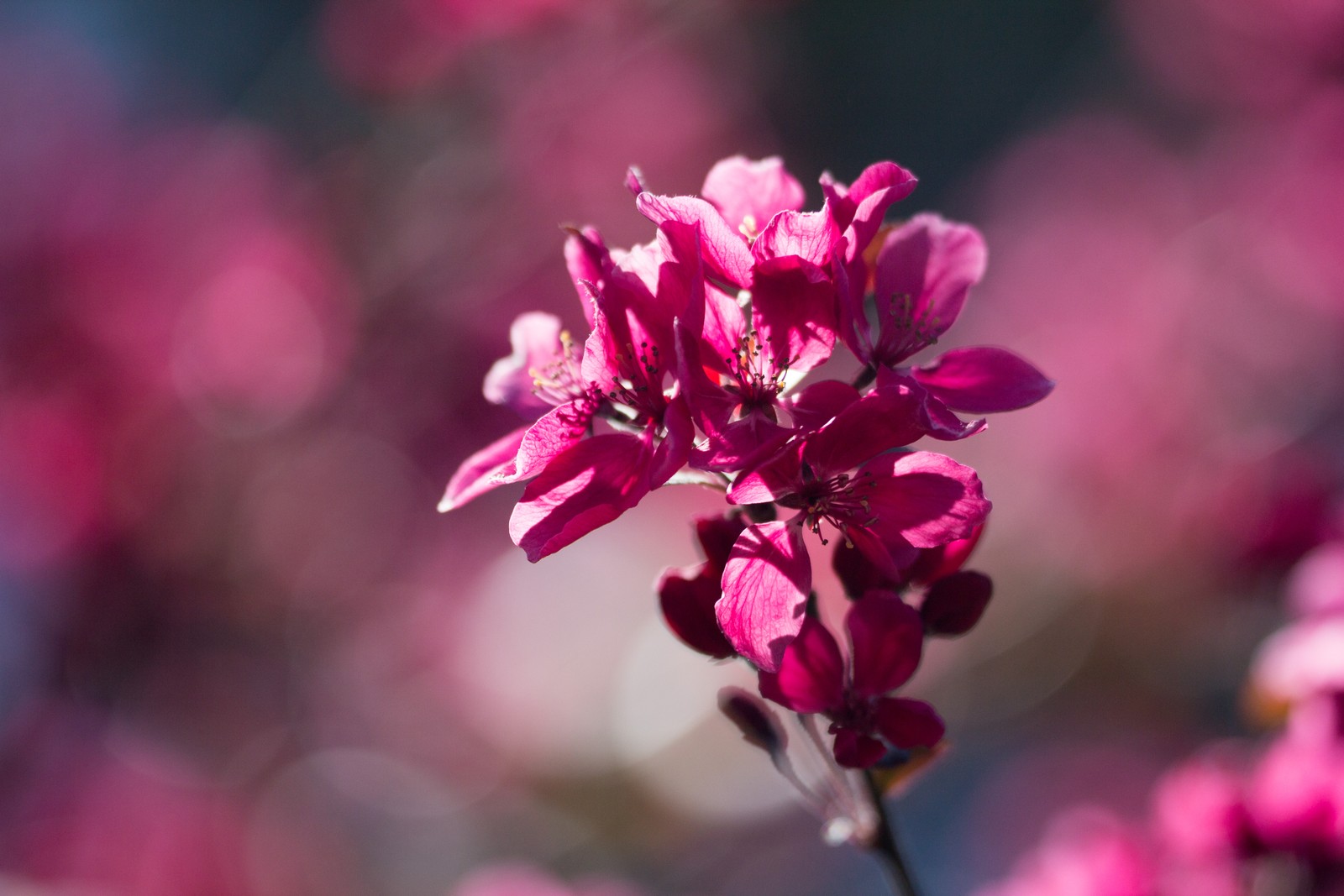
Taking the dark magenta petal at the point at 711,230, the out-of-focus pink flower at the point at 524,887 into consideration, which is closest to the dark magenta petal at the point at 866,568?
the dark magenta petal at the point at 711,230

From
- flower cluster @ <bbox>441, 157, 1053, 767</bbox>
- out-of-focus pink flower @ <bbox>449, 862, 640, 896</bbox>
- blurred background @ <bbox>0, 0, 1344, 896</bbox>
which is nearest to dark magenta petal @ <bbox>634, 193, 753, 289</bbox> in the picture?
flower cluster @ <bbox>441, 157, 1053, 767</bbox>

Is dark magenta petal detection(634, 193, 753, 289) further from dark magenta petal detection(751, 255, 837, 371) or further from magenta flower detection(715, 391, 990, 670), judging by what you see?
magenta flower detection(715, 391, 990, 670)

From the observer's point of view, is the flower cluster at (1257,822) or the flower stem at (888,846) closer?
the flower stem at (888,846)

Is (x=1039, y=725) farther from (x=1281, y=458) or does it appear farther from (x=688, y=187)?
(x=688, y=187)

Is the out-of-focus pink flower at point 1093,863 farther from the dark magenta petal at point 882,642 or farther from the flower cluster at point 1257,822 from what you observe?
the dark magenta petal at point 882,642

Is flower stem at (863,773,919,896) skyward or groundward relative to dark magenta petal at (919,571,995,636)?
groundward

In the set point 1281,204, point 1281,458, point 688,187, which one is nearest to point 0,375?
point 688,187

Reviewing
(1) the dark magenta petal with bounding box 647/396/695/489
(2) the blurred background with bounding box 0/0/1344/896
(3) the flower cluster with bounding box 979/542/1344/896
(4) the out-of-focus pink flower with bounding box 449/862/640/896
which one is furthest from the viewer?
(2) the blurred background with bounding box 0/0/1344/896
